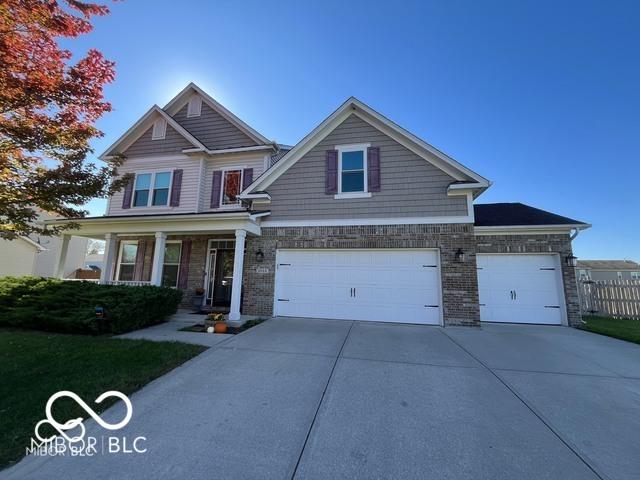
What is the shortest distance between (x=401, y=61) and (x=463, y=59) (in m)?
2.35

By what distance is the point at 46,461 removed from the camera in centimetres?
240

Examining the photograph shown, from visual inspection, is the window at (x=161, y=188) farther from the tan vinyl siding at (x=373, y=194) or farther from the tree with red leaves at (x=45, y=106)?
the tan vinyl siding at (x=373, y=194)

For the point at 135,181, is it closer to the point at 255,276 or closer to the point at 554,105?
the point at 255,276

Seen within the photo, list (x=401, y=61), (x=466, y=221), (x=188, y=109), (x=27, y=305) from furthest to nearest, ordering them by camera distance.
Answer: (x=188, y=109) < (x=401, y=61) < (x=466, y=221) < (x=27, y=305)

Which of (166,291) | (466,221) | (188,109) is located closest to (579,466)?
(466,221)

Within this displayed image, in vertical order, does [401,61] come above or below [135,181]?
above

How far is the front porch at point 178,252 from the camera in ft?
28.9

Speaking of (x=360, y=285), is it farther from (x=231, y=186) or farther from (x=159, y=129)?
(x=159, y=129)

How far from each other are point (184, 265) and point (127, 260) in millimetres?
3105

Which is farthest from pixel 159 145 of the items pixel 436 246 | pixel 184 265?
pixel 436 246

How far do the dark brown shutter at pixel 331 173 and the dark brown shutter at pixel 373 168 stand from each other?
1094mm

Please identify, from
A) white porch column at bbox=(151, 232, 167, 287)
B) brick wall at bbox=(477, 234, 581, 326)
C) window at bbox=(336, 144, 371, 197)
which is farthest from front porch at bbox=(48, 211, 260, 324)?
brick wall at bbox=(477, 234, 581, 326)

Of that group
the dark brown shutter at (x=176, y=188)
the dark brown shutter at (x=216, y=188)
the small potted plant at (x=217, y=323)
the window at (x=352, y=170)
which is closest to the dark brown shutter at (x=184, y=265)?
the dark brown shutter at (x=176, y=188)

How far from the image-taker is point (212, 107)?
12320mm
